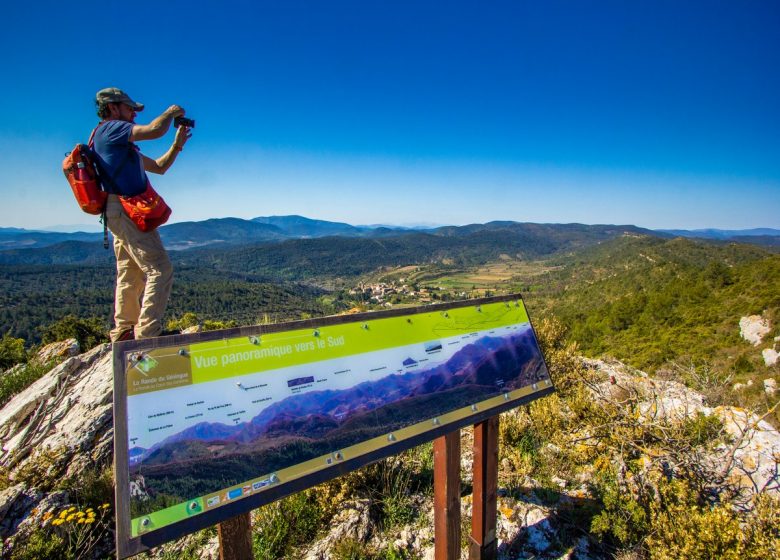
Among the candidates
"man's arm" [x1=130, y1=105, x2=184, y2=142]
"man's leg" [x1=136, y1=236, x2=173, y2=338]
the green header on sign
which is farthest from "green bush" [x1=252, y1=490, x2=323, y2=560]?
"man's arm" [x1=130, y1=105, x2=184, y2=142]

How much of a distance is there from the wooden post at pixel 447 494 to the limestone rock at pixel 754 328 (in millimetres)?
30958

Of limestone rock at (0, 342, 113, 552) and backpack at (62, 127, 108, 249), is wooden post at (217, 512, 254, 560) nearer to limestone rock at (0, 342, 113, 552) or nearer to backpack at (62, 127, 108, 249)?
limestone rock at (0, 342, 113, 552)

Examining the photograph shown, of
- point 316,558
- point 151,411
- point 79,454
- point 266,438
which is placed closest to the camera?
point 151,411

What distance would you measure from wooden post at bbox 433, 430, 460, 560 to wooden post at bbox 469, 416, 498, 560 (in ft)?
0.82

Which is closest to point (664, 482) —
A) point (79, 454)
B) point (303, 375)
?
point (303, 375)

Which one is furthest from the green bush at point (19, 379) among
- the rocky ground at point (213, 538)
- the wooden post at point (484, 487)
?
the wooden post at point (484, 487)

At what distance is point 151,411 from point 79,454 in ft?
8.54

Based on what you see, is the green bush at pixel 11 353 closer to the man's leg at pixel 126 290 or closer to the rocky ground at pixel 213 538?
the rocky ground at pixel 213 538

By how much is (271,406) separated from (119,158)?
2220 millimetres

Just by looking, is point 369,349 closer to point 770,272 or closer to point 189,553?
point 189,553

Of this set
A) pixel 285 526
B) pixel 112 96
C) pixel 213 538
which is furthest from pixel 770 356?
pixel 112 96

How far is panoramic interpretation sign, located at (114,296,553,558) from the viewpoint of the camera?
130 centimetres

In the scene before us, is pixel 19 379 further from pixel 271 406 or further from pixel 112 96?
pixel 271 406

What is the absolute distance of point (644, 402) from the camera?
4.65 metres
